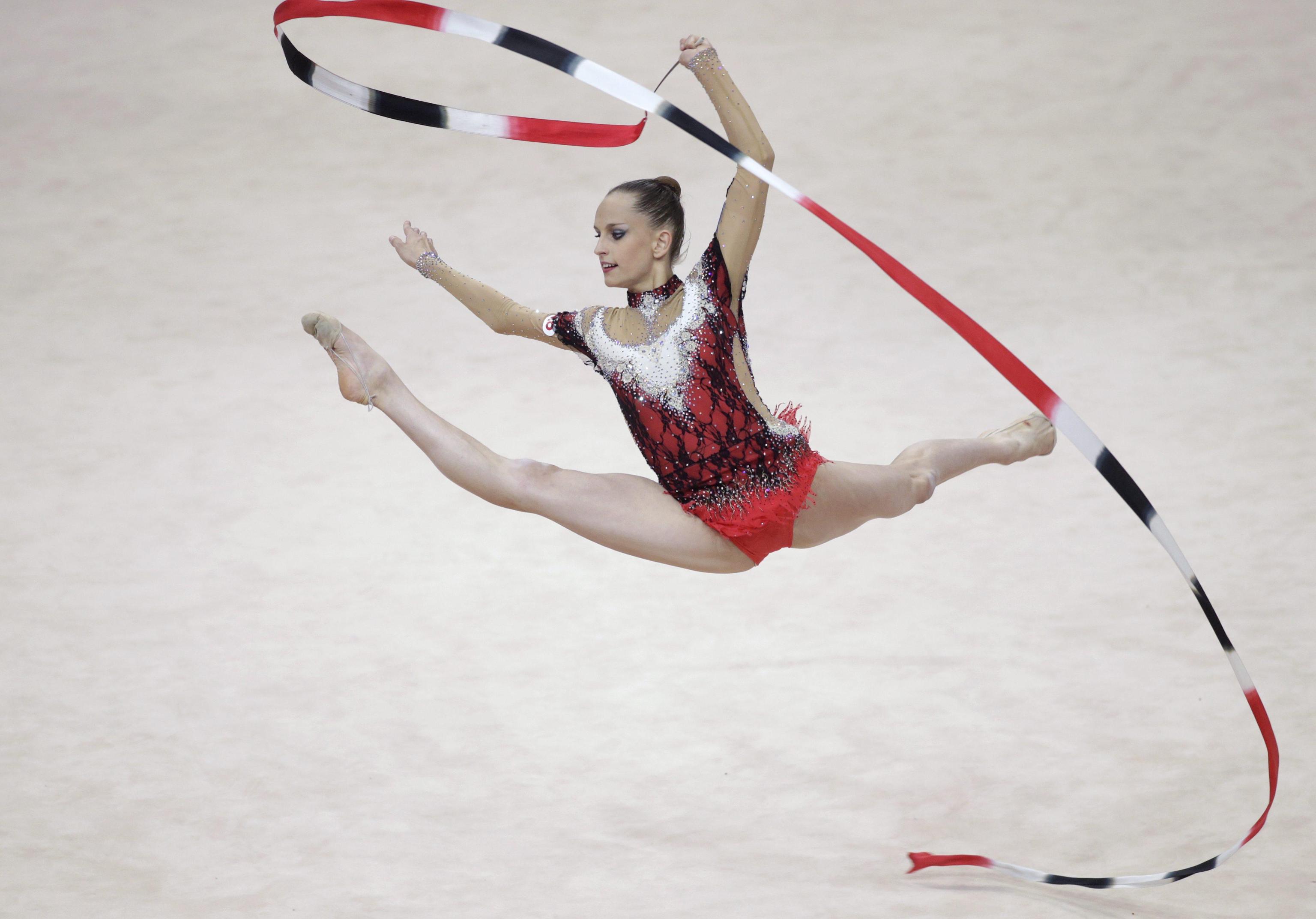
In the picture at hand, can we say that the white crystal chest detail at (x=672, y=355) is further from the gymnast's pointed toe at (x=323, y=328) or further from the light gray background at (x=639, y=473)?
the light gray background at (x=639, y=473)

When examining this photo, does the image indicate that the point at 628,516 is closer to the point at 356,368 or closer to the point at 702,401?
the point at 702,401

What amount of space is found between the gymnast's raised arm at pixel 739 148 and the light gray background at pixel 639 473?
5.27 feet

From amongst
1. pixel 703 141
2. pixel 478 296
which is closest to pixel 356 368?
pixel 478 296

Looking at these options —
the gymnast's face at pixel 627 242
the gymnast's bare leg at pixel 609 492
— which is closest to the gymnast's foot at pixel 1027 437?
the gymnast's bare leg at pixel 609 492

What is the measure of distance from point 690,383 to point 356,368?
704 millimetres

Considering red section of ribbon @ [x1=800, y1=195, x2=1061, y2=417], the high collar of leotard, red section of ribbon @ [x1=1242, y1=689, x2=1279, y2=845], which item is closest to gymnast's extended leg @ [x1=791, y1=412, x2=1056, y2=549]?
the high collar of leotard

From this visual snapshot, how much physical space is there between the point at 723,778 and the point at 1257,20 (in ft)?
19.5

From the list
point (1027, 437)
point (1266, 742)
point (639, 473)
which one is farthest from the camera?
point (639, 473)

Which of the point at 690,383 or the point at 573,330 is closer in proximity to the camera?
the point at 690,383

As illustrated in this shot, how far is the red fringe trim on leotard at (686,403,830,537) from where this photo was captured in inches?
124

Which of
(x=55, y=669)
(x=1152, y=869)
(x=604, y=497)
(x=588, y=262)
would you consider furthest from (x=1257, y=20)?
(x=55, y=669)

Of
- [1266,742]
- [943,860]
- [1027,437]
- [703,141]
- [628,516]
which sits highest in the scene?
[703,141]

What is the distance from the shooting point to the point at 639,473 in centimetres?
612

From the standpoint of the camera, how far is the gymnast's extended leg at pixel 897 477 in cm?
327
